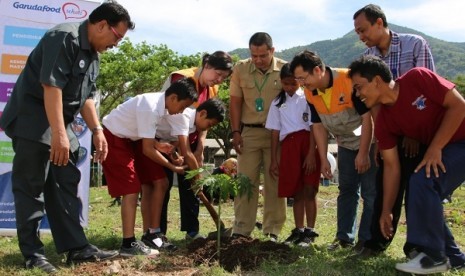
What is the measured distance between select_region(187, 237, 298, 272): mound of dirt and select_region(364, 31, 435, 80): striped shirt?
181cm

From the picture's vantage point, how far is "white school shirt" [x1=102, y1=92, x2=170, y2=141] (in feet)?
14.5

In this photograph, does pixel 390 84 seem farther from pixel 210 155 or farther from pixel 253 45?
pixel 210 155

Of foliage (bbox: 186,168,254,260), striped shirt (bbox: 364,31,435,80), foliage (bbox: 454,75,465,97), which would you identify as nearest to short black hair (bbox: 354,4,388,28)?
striped shirt (bbox: 364,31,435,80)

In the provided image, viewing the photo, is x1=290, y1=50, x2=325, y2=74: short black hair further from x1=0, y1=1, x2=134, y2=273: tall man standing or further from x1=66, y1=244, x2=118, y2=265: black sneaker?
x1=66, y1=244, x2=118, y2=265: black sneaker

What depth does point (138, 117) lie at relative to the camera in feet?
14.6

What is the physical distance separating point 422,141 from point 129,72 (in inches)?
761

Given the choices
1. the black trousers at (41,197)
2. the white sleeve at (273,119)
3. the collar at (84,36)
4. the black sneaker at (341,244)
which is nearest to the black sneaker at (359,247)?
the black sneaker at (341,244)

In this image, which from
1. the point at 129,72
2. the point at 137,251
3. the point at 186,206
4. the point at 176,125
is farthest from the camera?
the point at 129,72

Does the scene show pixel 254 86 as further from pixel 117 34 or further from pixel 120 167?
pixel 117 34

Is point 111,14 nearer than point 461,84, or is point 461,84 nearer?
point 111,14

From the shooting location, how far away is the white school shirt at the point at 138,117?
14.5 feet

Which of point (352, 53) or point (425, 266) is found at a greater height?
point (352, 53)

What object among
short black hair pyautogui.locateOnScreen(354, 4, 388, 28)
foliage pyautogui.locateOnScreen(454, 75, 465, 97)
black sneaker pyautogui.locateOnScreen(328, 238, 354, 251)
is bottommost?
black sneaker pyautogui.locateOnScreen(328, 238, 354, 251)

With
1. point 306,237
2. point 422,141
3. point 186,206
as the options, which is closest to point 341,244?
point 306,237
